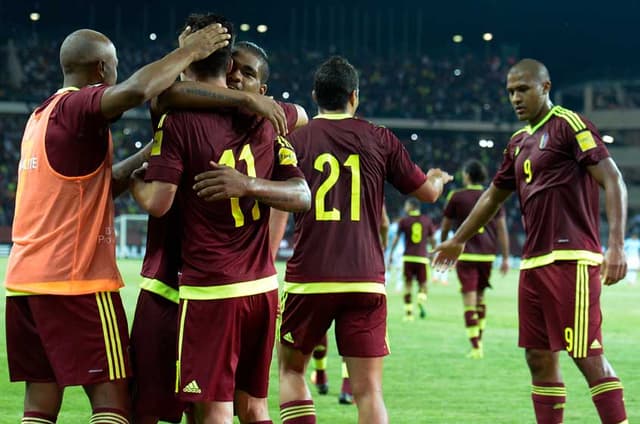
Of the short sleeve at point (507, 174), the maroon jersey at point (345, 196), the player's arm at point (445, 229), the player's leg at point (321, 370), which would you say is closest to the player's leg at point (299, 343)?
the maroon jersey at point (345, 196)

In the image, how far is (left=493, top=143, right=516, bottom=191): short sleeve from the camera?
23.6ft

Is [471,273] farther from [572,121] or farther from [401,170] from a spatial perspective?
[401,170]

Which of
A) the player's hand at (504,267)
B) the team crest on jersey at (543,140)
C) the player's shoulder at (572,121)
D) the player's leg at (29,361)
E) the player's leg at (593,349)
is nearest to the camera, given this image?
the player's leg at (29,361)

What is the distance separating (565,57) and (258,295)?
64888 mm

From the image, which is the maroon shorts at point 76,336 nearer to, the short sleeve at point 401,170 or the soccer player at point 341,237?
the soccer player at point 341,237

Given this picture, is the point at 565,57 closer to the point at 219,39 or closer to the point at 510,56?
the point at 510,56

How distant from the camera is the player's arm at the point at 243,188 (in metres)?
4.48

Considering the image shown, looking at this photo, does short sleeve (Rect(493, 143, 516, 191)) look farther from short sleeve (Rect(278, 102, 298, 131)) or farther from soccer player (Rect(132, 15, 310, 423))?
soccer player (Rect(132, 15, 310, 423))

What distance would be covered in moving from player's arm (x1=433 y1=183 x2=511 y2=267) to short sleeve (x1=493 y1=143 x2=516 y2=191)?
49mm

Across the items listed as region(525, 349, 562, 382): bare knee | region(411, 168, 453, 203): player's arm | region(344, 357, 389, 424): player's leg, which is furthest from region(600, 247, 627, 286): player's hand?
region(344, 357, 389, 424): player's leg

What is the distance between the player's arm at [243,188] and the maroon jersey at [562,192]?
2476 millimetres

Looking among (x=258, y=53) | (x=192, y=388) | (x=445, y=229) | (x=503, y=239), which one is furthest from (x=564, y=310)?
(x=503, y=239)

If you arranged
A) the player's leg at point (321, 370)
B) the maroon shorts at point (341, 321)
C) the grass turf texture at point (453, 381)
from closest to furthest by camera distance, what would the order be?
the maroon shorts at point (341, 321) → the grass turf texture at point (453, 381) → the player's leg at point (321, 370)

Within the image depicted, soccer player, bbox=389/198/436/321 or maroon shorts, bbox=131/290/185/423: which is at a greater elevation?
soccer player, bbox=389/198/436/321
